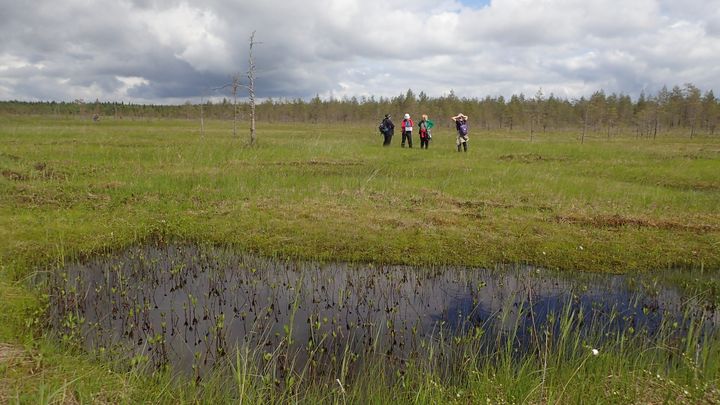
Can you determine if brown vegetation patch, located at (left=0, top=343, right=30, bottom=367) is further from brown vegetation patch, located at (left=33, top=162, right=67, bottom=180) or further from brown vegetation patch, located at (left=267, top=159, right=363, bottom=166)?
brown vegetation patch, located at (left=267, top=159, right=363, bottom=166)

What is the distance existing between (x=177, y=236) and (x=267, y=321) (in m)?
5.37

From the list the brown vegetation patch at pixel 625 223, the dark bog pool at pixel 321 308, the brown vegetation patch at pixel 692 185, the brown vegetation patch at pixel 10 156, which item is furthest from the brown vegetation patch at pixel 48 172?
the brown vegetation patch at pixel 692 185

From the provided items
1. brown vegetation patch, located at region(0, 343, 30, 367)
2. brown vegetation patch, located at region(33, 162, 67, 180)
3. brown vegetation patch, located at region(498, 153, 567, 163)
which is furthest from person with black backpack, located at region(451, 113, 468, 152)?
brown vegetation patch, located at region(0, 343, 30, 367)

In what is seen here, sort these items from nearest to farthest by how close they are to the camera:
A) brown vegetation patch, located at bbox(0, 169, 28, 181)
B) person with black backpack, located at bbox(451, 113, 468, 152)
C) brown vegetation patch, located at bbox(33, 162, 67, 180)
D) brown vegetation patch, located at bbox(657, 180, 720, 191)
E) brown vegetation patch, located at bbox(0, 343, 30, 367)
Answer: brown vegetation patch, located at bbox(0, 343, 30, 367) < brown vegetation patch, located at bbox(0, 169, 28, 181) < brown vegetation patch, located at bbox(33, 162, 67, 180) < brown vegetation patch, located at bbox(657, 180, 720, 191) < person with black backpack, located at bbox(451, 113, 468, 152)

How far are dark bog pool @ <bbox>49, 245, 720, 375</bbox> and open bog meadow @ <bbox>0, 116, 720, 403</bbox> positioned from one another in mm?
44

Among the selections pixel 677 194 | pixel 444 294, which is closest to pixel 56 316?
pixel 444 294

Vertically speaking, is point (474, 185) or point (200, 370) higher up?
point (474, 185)

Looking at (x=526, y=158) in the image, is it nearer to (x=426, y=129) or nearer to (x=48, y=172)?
(x=426, y=129)

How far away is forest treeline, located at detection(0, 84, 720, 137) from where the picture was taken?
71.6m

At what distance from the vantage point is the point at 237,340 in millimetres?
5520

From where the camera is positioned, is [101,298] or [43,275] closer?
[101,298]

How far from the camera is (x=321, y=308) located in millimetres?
6871

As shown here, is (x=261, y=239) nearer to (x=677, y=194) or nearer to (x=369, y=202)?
(x=369, y=202)

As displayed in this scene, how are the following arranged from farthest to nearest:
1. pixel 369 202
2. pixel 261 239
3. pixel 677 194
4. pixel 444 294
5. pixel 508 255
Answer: pixel 677 194 < pixel 369 202 < pixel 261 239 < pixel 508 255 < pixel 444 294
